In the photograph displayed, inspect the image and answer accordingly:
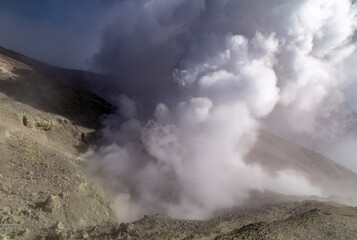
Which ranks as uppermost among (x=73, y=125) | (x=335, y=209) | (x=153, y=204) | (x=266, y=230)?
(x=73, y=125)

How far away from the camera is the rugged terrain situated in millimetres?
10703

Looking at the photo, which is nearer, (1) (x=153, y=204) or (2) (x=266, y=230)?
(2) (x=266, y=230)

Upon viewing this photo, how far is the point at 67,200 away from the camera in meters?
13.4

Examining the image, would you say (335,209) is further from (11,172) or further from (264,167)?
(264,167)

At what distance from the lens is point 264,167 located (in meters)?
37.0

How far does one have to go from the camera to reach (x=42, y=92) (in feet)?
85.5

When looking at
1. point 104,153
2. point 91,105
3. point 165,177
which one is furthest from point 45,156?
point 91,105

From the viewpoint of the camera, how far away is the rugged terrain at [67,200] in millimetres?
10703

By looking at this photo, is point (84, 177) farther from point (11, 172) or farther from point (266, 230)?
point (266, 230)

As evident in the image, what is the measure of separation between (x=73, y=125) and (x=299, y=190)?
82.3ft

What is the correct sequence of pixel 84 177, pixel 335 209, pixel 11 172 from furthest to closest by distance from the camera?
pixel 84 177, pixel 335 209, pixel 11 172

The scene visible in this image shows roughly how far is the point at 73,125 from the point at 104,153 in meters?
3.82

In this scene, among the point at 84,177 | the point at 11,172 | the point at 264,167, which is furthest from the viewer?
the point at 264,167

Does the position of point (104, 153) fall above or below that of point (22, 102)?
below
